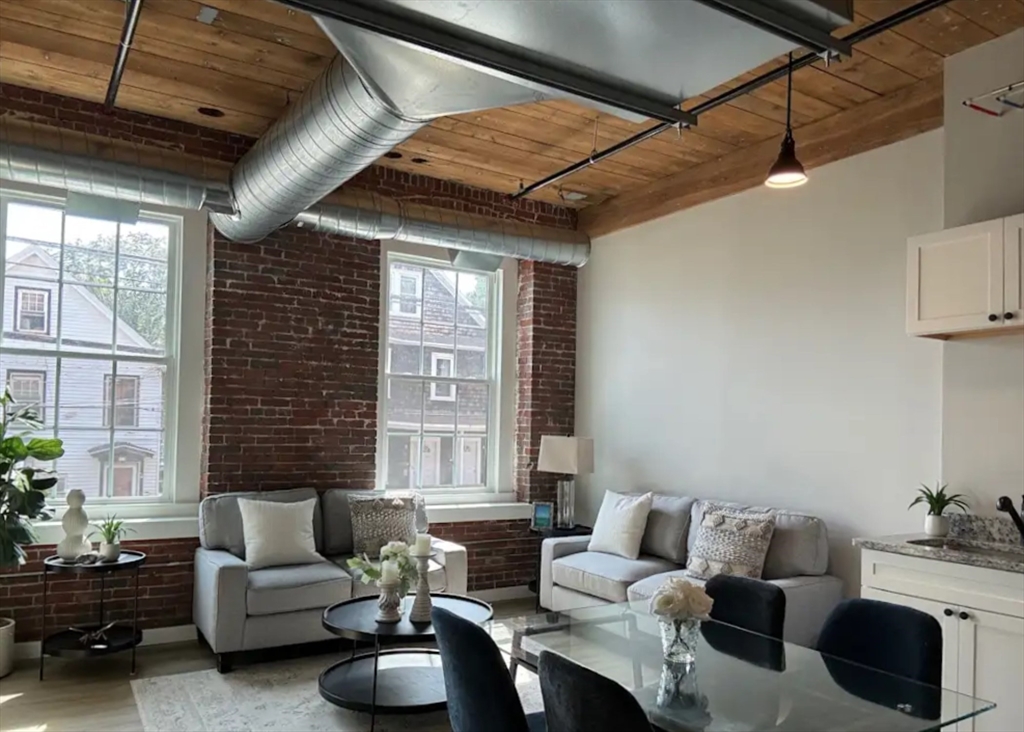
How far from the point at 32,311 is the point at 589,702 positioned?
4669mm

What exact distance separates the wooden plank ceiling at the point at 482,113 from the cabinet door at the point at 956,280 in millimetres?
965

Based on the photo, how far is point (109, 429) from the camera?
512 centimetres

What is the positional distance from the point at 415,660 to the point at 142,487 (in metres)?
2.24

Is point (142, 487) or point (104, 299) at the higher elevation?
point (104, 299)

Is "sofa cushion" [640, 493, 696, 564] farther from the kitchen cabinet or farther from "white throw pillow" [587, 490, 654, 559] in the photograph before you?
the kitchen cabinet

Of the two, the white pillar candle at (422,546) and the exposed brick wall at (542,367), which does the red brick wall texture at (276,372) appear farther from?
the white pillar candle at (422,546)

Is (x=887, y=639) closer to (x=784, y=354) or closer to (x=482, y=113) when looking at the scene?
(x=784, y=354)

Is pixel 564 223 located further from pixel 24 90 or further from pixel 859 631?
pixel 859 631

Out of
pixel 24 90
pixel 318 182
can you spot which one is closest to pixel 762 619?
pixel 318 182

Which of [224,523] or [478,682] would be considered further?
[224,523]

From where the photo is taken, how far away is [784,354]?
507 cm

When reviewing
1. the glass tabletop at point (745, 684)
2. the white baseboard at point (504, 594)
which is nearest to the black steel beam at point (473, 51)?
the glass tabletop at point (745, 684)

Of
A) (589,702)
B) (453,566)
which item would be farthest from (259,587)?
(589,702)

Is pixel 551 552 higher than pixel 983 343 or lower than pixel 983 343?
lower
